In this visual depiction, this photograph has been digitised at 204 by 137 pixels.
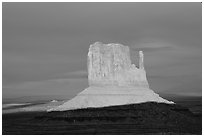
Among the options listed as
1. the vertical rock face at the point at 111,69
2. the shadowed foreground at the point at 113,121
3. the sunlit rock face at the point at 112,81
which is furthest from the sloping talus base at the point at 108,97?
the vertical rock face at the point at 111,69

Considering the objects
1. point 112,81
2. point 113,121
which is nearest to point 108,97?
point 112,81

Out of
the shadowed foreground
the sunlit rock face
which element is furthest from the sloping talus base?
the shadowed foreground

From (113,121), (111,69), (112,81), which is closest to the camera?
(113,121)

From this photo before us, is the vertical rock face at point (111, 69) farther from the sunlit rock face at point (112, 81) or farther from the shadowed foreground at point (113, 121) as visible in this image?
the shadowed foreground at point (113, 121)

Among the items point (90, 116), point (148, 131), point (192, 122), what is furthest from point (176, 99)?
point (148, 131)

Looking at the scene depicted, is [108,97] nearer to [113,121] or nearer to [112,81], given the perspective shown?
[112,81]

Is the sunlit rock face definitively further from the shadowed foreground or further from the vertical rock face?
the shadowed foreground
